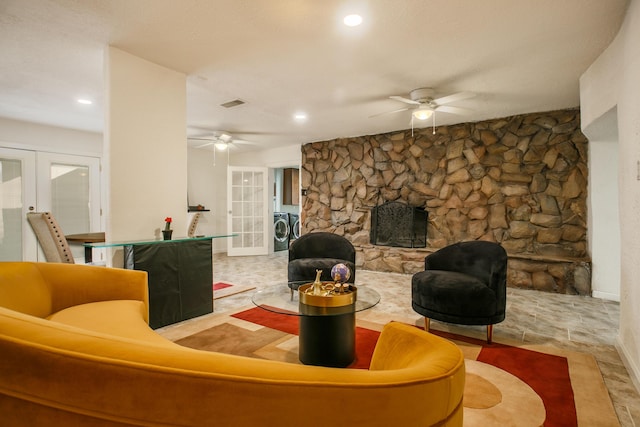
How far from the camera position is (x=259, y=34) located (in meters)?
2.52

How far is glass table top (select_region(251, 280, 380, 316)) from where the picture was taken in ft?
6.64

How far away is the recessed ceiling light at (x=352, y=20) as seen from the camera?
2.26 metres

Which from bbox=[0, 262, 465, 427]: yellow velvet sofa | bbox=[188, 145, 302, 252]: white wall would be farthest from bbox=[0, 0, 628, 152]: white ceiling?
bbox=[188, 145, 302, 252]: white wall

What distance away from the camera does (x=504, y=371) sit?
7.13 feet

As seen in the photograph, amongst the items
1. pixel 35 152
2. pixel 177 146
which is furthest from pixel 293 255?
pixel 35 152

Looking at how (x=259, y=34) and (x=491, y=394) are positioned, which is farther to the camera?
(x=259, y=34)

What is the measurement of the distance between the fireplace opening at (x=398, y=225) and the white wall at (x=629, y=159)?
303 cm

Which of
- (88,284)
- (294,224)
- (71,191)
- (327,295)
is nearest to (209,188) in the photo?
(294,224)

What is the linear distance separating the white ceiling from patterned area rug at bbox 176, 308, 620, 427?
2.41 meters

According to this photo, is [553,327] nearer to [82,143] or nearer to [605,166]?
[605,166]

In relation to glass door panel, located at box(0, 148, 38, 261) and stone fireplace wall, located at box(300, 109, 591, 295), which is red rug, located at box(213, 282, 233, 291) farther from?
glass door panel, located at box(0, 148, 38, 261)

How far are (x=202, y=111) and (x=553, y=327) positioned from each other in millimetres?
4765

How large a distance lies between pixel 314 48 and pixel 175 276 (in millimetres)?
2345

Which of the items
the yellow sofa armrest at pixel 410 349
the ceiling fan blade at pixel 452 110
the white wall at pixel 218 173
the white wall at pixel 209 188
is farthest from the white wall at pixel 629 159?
the white wall at pixel 209 188
